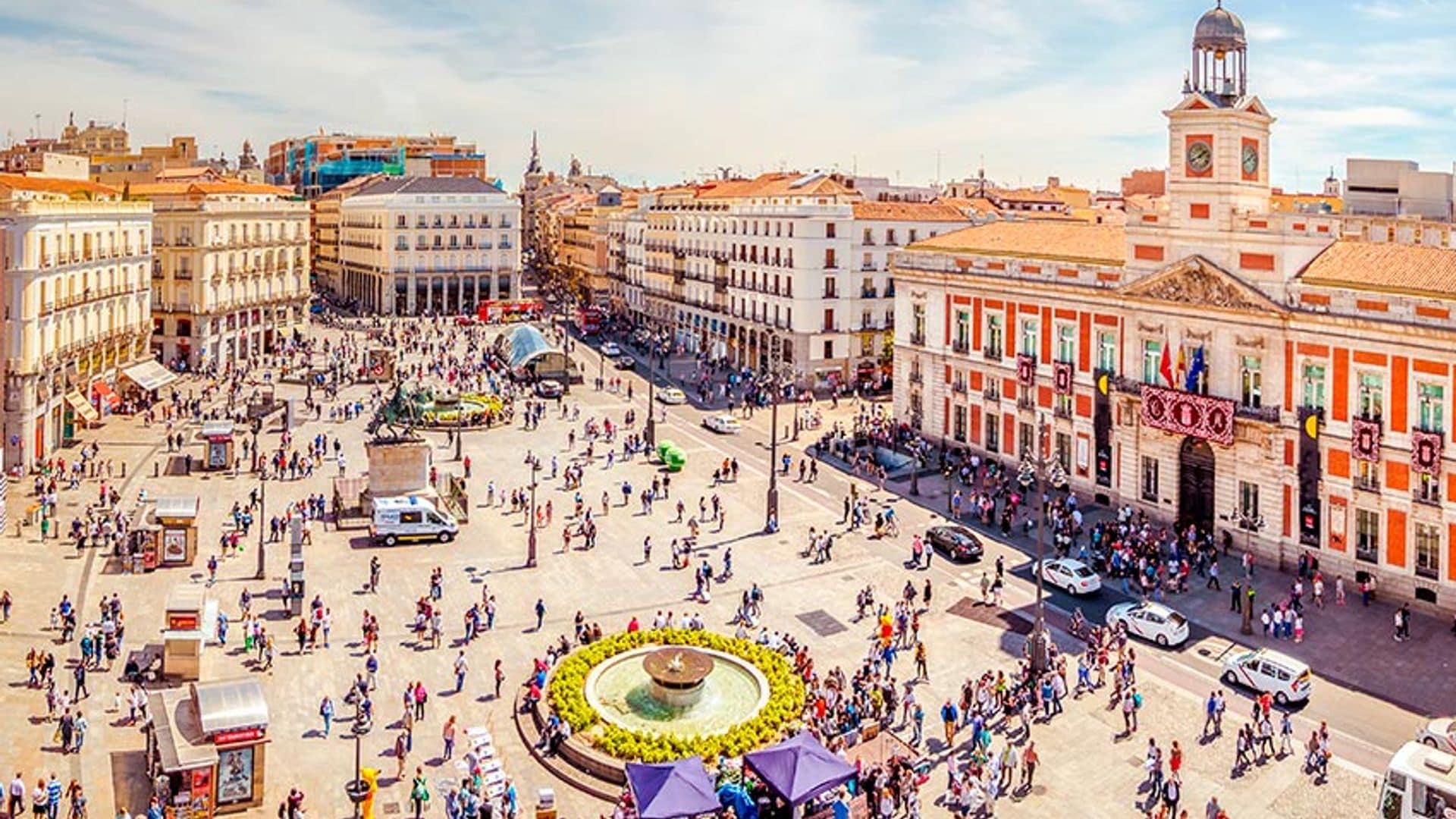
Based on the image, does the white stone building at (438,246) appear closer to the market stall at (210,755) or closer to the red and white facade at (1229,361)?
the red and white facade at (1229,361)

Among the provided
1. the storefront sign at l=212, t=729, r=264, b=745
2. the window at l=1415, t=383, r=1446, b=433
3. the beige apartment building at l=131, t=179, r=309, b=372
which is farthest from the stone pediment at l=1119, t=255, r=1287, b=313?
the beige apartment building at l=131, t=179, r=309, b=372

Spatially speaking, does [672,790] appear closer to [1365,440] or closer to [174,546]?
[174,546]

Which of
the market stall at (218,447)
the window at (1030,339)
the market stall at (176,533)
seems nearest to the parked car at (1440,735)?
the window at (1030,339)

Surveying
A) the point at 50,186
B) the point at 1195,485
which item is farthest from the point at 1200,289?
the point at 50,186

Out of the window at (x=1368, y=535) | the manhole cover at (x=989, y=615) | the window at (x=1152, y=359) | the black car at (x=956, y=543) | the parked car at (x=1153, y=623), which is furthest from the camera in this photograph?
the window at (x=1152, y=359)

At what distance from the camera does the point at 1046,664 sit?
33.2 m

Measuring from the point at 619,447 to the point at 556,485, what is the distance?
29.1 feet

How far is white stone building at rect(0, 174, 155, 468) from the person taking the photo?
54.1 metres

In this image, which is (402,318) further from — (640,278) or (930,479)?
(930,479)

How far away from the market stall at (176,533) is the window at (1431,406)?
135 ft

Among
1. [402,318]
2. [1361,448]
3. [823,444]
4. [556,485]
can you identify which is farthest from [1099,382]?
[402,318]

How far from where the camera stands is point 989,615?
127ft

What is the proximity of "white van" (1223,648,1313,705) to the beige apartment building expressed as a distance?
231 ft

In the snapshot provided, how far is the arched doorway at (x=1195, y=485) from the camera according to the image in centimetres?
4650
